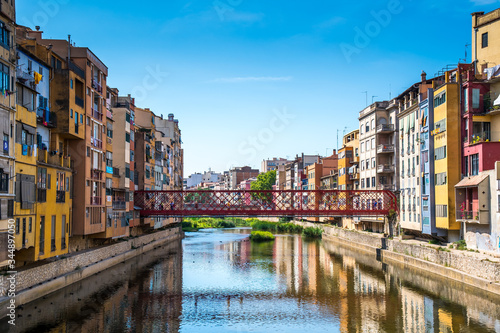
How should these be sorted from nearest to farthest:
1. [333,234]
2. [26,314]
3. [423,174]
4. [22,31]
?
[26,314] → [22,31] → [423,174] → [333,234]

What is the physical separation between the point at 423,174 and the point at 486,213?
10.3 metres

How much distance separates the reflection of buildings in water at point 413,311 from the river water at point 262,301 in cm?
5

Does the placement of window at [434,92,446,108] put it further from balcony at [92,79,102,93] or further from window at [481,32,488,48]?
balcony at [92,79,102,93]

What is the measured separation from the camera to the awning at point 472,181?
33.2 meters

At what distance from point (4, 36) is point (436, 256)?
99.1 ft

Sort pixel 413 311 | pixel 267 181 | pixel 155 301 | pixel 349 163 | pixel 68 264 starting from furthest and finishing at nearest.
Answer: pixel 267 181
pixel 349 163
pixel 68 264
pixel 155 301
pixel 413 311

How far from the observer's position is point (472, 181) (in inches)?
1357

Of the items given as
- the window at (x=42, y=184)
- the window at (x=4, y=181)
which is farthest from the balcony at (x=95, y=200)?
the window at (x=4, y=181)

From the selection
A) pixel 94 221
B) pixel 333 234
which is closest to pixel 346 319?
pixel 94 221

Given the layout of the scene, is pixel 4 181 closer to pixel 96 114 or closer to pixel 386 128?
pixel 96 114

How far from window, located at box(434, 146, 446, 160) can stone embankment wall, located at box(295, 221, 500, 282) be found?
6.99 metres

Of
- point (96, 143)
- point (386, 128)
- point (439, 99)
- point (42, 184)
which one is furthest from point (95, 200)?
point (386, 128)

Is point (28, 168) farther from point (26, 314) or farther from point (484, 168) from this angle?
point (484, 168)

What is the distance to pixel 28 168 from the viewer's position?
26.7 metres
